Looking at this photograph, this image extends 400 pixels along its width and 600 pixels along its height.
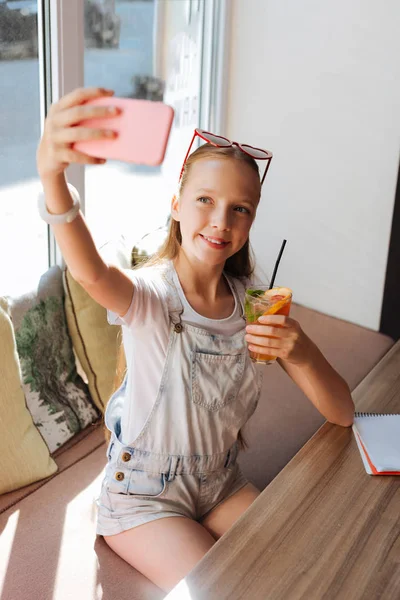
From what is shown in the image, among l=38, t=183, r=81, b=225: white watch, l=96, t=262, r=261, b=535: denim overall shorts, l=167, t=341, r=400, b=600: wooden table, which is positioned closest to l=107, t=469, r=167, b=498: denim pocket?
l=96, t=262, r=261, b=535: denim overall shorts

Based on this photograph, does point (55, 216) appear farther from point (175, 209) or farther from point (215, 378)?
point (215, 378)

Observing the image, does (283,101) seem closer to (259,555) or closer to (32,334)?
(32,334)

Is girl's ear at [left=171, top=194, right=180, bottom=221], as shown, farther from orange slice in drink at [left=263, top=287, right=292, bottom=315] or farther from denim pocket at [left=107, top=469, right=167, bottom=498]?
denim pocket at [left=107, top=469, right=167, bottom=498]

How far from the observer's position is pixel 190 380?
5.14 ft

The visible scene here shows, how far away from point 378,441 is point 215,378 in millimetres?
395

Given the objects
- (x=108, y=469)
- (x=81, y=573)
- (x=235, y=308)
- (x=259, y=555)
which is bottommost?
(x=81, y=573)

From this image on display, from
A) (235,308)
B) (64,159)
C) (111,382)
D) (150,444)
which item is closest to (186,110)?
(111,382)

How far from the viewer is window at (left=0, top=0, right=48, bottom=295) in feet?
7.02

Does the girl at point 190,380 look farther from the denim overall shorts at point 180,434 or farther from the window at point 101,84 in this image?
the window at point 101,84

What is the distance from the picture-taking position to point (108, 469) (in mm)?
1636

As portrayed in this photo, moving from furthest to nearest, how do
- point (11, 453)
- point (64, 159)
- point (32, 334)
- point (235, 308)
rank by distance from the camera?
point (32, 334) < point (11, 453) < point (235, 308) < point (64, 159)

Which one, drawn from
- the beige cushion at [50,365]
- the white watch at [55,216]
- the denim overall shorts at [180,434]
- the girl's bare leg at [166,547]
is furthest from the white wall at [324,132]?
the white watch at [55,216]

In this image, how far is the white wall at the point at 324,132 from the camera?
2967mm

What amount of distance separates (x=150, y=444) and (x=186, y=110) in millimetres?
2061
